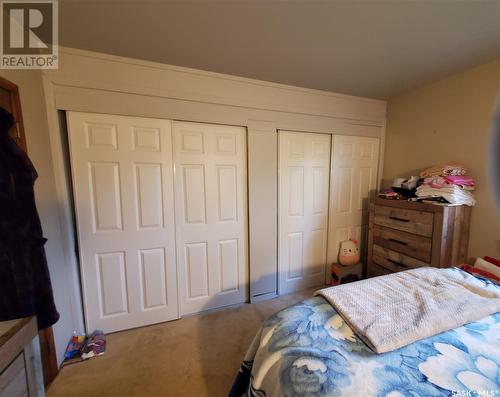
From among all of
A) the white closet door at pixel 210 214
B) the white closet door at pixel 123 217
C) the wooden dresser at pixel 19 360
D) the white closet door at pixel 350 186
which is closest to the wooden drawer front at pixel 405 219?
the white closet door at pixel 350 186

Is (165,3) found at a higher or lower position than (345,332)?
higher

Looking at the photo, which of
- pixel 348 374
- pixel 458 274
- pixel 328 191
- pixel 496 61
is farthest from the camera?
pixel 328 191

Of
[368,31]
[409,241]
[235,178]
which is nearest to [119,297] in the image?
[235,178]

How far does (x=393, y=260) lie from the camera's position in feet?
6.73

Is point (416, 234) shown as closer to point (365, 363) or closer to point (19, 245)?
point (365, 363)

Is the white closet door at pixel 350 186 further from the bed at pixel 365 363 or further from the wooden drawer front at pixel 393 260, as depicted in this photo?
the bed at pixel 365 363

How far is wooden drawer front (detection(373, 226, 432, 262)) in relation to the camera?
5.84ft

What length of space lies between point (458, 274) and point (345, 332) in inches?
37.8

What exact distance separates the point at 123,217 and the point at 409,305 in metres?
2.00

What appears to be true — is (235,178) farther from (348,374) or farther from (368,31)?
(348,374)

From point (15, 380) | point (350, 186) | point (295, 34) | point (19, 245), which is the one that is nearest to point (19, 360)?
point (15, 380)

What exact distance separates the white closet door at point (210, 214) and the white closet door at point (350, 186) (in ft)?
3.67

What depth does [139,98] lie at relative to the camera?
1.70 m

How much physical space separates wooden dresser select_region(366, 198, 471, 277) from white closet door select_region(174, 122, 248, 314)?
1428 millimetres
